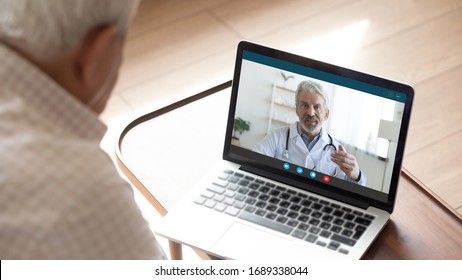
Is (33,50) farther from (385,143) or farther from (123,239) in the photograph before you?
(385,143)

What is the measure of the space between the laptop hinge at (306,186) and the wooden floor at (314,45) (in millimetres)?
965

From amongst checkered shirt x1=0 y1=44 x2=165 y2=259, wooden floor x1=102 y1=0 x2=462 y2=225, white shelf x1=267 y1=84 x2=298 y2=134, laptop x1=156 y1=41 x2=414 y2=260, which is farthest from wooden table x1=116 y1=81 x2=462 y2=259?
wooden floor x1=102 y1=0 x2=462 y2=225

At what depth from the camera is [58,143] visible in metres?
0.86

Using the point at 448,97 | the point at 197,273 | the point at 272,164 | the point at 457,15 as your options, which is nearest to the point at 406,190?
the point at 272,164

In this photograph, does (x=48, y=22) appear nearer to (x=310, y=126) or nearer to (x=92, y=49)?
(x=92, y=49)

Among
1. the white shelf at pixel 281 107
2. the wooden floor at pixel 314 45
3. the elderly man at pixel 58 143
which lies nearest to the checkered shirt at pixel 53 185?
the elderly man at pixel 58 143

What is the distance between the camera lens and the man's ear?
0.90m

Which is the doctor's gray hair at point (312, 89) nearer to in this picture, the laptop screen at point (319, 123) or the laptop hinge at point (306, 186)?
the laptop screen at point (319, 123)

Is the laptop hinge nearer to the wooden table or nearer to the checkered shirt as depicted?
the wooden table

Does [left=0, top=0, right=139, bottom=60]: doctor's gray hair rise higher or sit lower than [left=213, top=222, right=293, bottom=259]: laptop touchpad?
higher

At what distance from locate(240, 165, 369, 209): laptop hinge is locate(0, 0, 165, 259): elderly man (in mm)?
476

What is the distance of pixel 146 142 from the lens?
153cm

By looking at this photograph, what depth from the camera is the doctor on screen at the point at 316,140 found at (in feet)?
4.40

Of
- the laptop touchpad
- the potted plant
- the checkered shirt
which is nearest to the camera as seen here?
the checkered shirt
